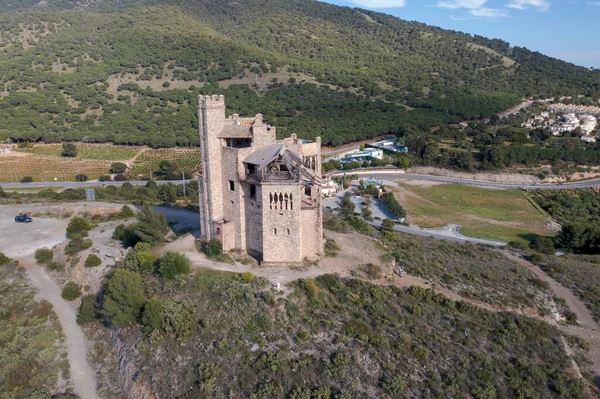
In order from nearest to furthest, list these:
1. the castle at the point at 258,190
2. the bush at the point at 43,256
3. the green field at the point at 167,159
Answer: the castle at the point at 258,190
the bush at the point at 43,256
the green field at the point at 167,159

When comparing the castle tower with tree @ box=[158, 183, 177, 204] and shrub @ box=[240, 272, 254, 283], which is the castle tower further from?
tree @ box=[158, 183, 177, 204]

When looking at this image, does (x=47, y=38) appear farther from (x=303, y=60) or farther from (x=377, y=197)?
(x=377, y=197)

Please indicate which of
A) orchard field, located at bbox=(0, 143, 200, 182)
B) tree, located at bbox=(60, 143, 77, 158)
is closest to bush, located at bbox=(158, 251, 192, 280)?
orchard field, located at bbox=(0, 143, 200, 182)

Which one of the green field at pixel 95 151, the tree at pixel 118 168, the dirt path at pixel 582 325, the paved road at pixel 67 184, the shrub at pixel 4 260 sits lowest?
the dirt path at pixel 582 325

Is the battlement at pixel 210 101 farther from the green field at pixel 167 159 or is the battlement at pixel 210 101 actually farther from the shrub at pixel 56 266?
the green field at pixel 167 159

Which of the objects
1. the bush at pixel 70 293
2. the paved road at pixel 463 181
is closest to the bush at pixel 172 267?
the bush at pixel 70 293

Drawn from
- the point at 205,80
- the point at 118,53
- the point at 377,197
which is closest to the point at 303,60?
the point at 205,80
